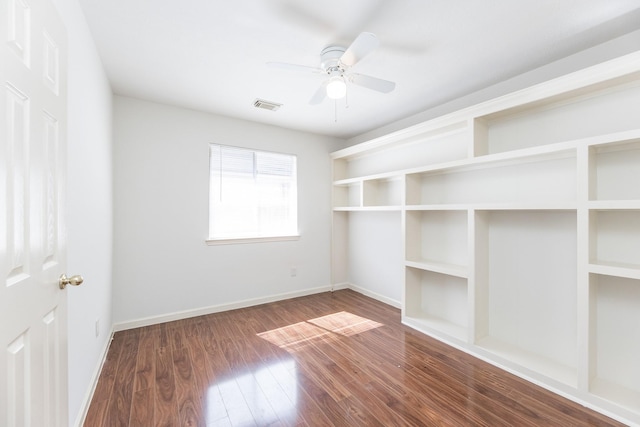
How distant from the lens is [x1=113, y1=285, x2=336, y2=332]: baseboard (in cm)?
292

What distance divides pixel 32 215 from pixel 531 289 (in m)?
3.19

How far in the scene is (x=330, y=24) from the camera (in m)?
1.78

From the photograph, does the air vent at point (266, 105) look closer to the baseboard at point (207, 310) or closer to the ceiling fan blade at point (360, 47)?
the ceiling fan blade at point (360, 47)

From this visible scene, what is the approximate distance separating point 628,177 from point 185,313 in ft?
13.8

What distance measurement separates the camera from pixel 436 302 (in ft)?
10.1

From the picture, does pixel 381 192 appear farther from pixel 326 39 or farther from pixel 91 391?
pixel 91 391

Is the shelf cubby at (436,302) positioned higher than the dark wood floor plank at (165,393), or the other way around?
the shelf cubby at (436,302)

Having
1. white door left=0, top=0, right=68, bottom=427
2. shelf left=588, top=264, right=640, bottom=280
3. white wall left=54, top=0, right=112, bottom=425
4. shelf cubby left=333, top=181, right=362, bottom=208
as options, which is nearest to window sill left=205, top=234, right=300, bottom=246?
shelf cubby left=333, top=181, right=362, bottom=208

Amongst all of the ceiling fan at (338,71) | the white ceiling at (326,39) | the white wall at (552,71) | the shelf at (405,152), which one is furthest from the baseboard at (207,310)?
the white wall at (552,71)

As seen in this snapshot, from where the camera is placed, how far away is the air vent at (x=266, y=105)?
2.98 meters

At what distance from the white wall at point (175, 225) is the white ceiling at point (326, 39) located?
1.54ft

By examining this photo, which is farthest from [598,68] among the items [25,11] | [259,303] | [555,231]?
[259,303]

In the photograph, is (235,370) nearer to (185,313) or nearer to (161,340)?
(161,340)

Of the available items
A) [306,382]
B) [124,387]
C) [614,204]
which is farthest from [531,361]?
[124,387]
